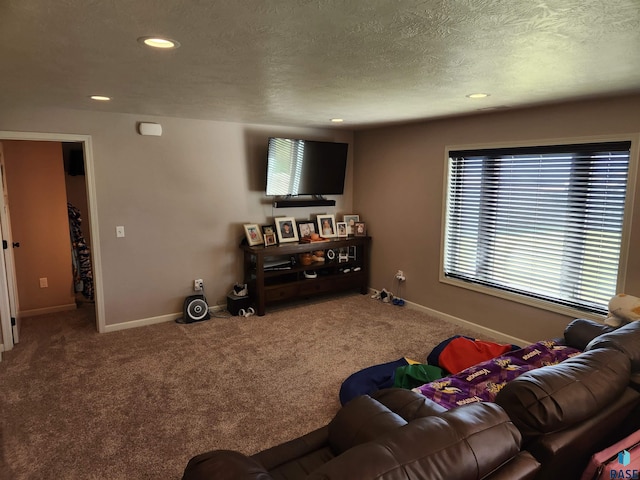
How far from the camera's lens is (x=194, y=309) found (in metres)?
4.59

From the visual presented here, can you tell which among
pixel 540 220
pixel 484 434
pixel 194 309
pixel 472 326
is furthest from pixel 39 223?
pixel 540 220

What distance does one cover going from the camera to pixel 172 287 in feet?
15.3

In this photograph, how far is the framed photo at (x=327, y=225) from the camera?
554 centimetres

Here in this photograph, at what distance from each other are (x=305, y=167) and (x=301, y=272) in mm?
1382

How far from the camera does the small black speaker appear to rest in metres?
4.57

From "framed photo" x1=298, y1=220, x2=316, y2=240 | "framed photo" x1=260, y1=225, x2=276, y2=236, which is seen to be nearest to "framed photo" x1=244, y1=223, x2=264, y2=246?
"framed photo" x1=260, y1=225, x2=276, y2=236

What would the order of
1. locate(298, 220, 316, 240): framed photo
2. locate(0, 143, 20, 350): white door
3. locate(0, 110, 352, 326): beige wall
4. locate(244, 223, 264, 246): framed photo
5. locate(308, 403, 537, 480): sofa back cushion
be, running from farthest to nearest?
locate(298, 220, 316, 240): framed photo < locate(244, 223, 264, 246): framed photo < locate(0, 110, 352, 326): beige wall < locate(0, 143, 20, 350): white door < locate(308, 403, 537, 480): sofa back cushion

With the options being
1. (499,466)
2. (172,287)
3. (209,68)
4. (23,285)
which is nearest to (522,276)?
(499,466)

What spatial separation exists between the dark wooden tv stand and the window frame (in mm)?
1262

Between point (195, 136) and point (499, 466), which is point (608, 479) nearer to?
point (499, 466)

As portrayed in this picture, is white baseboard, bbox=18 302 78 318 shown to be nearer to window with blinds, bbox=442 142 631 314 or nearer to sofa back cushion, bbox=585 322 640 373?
window with blinds, bbox=442 142 631 314

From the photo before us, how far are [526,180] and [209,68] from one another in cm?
307

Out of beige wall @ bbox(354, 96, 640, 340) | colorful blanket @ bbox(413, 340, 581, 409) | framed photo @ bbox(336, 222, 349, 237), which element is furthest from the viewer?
framed photo @ bbox(336, 222, 349, 237)

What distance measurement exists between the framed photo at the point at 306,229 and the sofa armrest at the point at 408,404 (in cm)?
362
